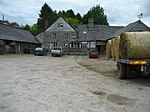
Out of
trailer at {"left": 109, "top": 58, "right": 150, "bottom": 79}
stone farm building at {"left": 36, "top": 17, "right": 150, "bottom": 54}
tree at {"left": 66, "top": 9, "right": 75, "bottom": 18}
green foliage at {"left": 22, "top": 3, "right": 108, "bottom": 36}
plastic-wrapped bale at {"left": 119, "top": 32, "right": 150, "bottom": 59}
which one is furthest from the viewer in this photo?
tree at {"left": 66, "top": 9, "right": 75, "bottom": 18}

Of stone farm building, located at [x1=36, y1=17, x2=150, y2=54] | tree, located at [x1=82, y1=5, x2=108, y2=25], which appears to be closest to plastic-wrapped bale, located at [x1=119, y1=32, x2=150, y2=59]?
stone farm building, located at [x1=36, y1=17, x2=150, y2=54]

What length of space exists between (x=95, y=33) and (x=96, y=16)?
38.1 metres

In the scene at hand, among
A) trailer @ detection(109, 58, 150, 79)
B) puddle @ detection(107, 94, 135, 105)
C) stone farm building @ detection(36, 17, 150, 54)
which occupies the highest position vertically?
stone farm building @ detection(36, 17, 150, 54)

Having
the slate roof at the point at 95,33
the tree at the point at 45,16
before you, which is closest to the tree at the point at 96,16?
the tree at the point at 45,16

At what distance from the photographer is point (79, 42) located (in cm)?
5472

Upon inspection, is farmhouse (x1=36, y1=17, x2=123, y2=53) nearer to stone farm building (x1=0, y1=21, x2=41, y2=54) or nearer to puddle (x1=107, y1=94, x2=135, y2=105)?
stone farm building (x1=0, y1=21, x2=41, y2=54)

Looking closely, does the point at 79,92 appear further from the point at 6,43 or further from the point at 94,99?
the point at 6,43

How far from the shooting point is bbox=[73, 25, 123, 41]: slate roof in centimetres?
5369

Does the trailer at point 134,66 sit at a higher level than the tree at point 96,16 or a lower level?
lower

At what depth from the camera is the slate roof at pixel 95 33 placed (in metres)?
53.7

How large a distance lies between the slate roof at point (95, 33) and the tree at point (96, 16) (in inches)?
1288

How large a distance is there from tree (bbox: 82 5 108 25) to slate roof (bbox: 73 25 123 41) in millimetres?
32708

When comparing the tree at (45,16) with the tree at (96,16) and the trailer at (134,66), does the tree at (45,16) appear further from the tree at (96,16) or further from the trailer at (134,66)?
the trailer at (134,66)

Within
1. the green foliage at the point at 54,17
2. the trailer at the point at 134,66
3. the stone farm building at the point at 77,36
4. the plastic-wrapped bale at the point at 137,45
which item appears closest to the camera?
the trailer at the point at 134,66
